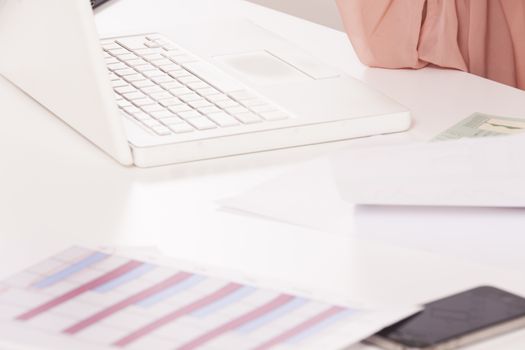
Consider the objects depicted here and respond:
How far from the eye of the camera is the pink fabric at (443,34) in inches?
52.5

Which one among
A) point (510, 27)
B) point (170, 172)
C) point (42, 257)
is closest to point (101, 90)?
point (170, 172)

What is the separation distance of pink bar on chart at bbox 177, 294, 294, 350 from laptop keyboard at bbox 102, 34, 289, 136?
348mm

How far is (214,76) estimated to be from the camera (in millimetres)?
1188

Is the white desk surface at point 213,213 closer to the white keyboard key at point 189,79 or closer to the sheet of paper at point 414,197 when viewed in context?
the sheet of paper at point 414,197

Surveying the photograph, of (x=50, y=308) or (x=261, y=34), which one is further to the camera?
(x=261, y=34)

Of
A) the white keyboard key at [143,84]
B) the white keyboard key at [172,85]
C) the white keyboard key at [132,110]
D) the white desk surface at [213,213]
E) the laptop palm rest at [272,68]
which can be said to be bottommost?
the white desk surface at [213,213]

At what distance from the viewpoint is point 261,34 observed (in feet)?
4.46

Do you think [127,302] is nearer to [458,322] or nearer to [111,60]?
[458,322]

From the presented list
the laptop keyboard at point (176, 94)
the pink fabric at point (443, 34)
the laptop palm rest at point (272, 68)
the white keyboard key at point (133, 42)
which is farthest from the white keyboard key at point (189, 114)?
the pink fabric at point (443, 34)

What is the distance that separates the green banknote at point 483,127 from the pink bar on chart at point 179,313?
399mm

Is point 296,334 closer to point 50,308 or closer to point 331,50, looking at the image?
point 50,308

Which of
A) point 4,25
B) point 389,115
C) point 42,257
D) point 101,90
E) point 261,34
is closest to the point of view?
point 42,257

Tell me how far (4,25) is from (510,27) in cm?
61

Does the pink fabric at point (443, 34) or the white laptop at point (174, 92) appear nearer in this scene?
the white laptop at point (174, 92)
